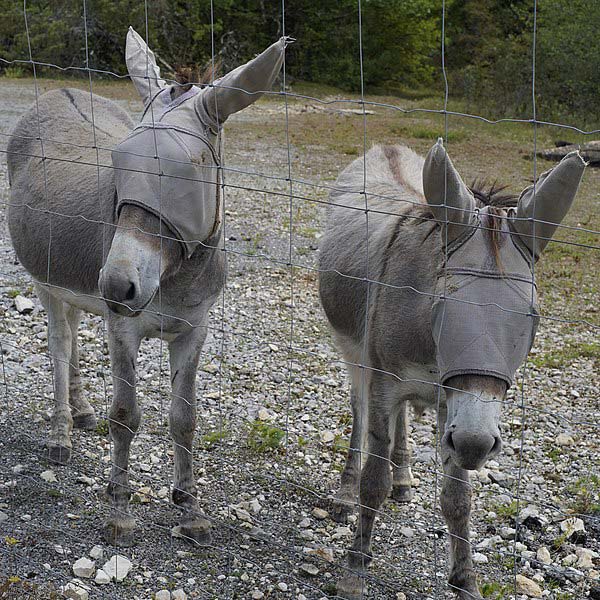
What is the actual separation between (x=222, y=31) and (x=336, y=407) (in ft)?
83.9

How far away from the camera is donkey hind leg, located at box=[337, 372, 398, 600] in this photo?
3488mm

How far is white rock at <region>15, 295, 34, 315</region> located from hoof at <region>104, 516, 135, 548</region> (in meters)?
3.08

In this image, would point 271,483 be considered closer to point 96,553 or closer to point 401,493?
point 401,493

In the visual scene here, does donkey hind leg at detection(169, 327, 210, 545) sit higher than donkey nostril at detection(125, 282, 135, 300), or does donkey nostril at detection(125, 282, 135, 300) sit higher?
donkey nostril at detection(125, 282, 135, 300)

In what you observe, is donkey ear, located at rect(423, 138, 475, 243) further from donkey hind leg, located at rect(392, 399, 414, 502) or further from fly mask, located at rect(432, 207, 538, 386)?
donkey hind leg, located at rect(392, 399, 414, 502)

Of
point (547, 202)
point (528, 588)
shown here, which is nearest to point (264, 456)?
point (528, 588)

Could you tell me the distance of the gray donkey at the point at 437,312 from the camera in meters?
2.71

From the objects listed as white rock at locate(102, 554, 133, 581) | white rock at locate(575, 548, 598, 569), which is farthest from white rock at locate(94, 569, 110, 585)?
white rock at locate(575, 548, 598, 569)

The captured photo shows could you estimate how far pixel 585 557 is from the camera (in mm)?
3838

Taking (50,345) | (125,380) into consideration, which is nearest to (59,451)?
(50,345)

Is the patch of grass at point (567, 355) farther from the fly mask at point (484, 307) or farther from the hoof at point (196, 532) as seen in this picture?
the fly mask at point (484, 307)

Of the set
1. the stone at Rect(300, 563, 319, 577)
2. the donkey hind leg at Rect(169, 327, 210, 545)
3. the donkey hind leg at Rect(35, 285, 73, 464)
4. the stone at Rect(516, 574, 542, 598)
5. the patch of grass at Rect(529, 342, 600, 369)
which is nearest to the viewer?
the stone at Rect(516, 574, 542, 598)

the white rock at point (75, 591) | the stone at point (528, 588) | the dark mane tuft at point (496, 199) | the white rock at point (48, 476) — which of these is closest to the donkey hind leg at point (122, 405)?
the white rock at point (75, 591)

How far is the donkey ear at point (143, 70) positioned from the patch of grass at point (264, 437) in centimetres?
216
